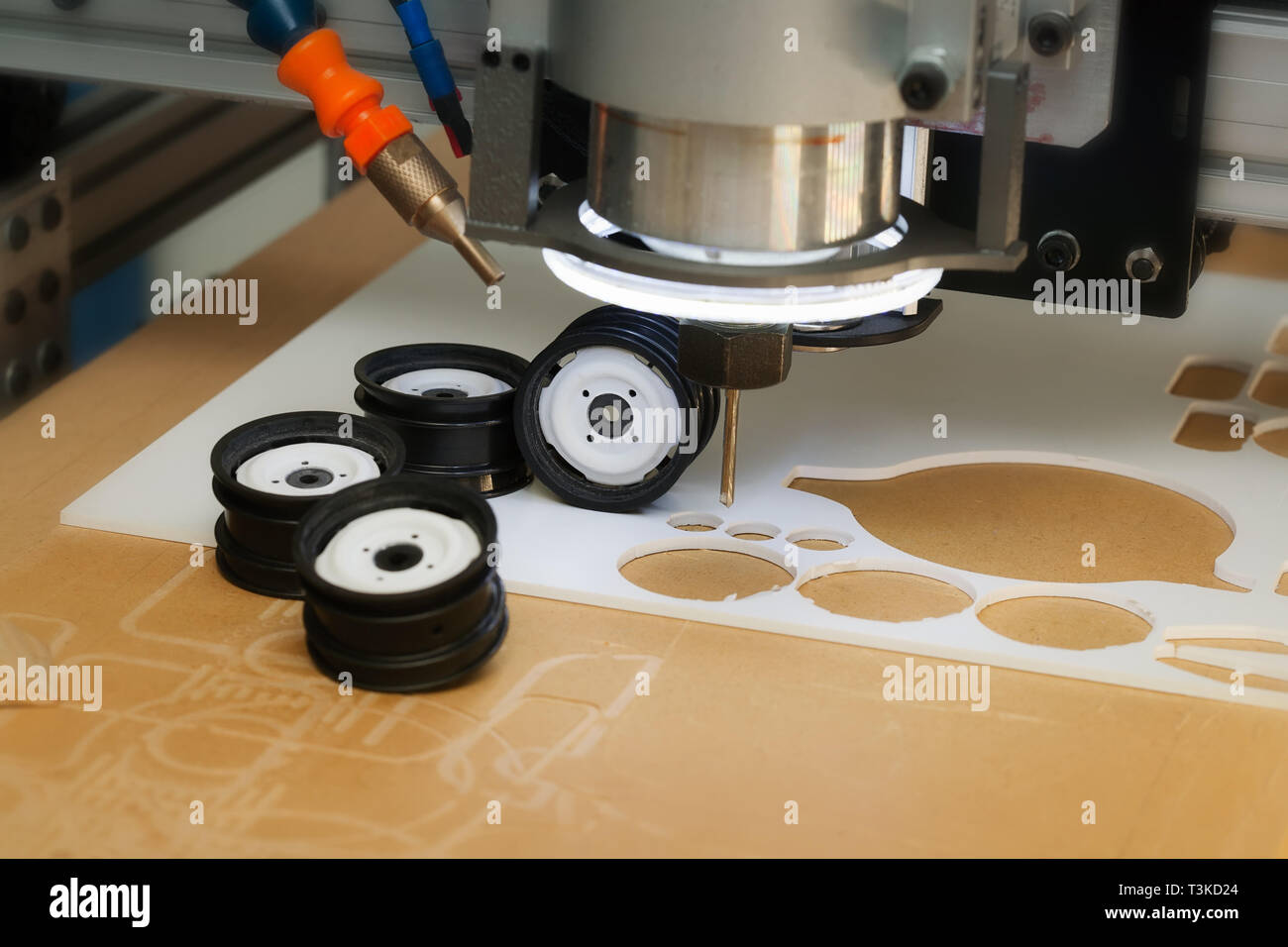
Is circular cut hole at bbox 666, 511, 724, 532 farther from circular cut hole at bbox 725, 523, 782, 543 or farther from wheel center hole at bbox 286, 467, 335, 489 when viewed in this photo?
wheel center hole at bbox 286, 467, 335, 489

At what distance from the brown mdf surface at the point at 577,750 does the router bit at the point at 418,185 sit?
0.90ft

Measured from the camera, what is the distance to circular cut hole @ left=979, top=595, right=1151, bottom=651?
1168 mm

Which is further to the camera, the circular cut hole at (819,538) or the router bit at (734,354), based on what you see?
the circular cut hole at (819,538)

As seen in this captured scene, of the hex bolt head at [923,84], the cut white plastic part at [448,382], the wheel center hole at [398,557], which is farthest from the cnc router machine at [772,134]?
the wheel center hole at [398,557]

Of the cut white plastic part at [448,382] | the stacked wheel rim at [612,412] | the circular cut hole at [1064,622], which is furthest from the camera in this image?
the cut white plastic part at [448,382]

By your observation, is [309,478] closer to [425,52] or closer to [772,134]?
[425,52]

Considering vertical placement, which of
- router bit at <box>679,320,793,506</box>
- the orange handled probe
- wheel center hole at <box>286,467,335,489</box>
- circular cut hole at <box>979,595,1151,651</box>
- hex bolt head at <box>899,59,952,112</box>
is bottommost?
circular cut hole at <box>979,595,1151,651</box>

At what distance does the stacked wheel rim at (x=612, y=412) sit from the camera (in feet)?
4.16

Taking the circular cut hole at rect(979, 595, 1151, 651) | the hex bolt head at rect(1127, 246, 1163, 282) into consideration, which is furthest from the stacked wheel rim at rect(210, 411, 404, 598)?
the hex bolt head at rect(1127, 246, 1163, 282)

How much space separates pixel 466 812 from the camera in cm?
99

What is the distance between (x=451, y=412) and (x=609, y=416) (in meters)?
0.12

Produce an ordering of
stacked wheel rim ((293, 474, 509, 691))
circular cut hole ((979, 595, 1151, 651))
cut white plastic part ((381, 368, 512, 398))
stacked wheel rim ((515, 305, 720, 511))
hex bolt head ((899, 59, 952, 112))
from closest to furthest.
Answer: hex bolt head ((899, 59, 952, 112)) → stacked wheel rim ((293, 474, 509, 691)) → circular cut hole ((979, 595, 1151, 651)) → stacked wheel rim ((515, 305, 720, 511)) → cut white plastic part ((381, 368, 512, 398))

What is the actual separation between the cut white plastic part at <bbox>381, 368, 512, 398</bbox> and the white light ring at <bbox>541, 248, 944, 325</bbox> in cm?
36

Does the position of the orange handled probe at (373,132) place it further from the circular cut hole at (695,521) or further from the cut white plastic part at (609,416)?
the circular cut hole at (695,521)
